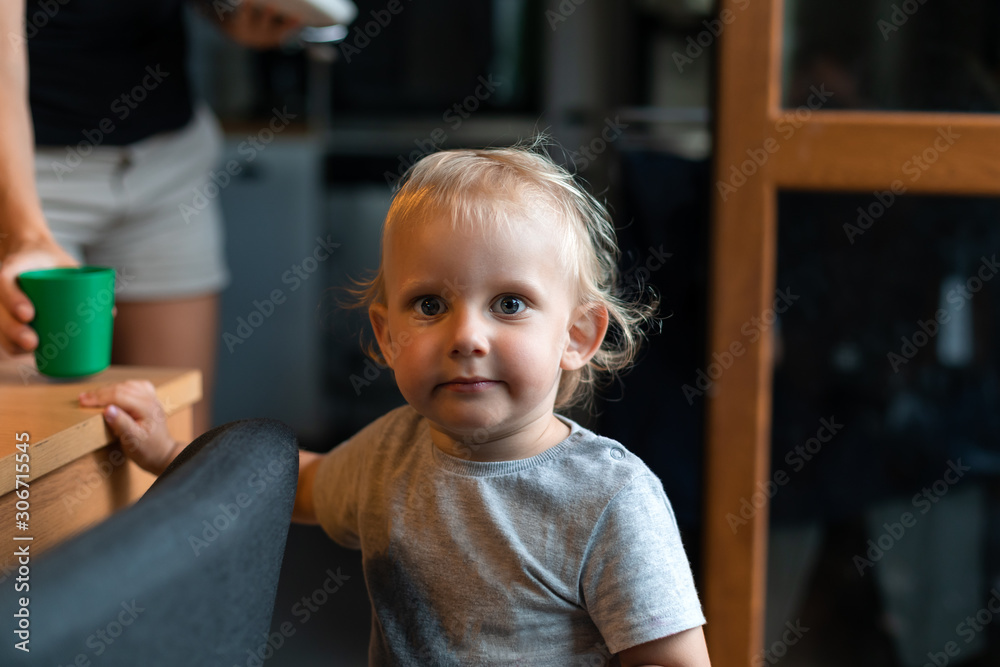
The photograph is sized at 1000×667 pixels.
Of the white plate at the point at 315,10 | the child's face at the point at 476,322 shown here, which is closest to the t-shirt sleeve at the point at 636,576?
the child's face at the point at 476,322

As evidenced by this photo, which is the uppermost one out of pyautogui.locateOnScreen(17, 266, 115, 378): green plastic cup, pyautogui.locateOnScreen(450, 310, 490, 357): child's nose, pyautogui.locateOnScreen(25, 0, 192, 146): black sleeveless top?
pyautogui.locateOnScreen(25, 0, 192, 146): black sleeveless top

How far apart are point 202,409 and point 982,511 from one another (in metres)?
1.29

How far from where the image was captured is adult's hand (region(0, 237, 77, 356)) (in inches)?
32.3

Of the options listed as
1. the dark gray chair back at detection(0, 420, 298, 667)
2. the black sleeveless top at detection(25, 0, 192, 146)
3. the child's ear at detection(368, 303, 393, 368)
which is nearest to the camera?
the dark gray chair back at detection(0, 420, 298, 667)

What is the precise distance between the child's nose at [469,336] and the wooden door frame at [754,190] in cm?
86

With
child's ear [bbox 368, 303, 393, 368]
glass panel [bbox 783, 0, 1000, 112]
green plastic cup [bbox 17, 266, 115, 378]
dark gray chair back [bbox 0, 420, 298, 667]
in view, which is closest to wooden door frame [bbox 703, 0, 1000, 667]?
glass panel [bbox 783, 0, 1000, 112]

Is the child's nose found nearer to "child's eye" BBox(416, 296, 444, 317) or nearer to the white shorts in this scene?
"child's eye" BBox(416, 296, 444, 317)

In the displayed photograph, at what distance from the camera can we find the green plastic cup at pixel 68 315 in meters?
0.82

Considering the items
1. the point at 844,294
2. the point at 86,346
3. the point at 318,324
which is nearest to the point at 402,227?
the point at 86,346

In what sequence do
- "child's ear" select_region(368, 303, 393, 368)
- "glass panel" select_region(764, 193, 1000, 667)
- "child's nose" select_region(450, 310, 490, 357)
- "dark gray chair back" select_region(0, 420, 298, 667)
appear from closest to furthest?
1. "dark gray chair back" select_region(0, 420, 298, 667)
2. "child's nose" select_region(450, 310, 490, 357)
3. "child's ear" select_region(368, 303, 393, 368)
4. "glass panel" select_region(764, 193, 1000, 667)

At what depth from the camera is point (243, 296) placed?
288cm

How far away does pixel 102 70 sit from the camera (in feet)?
4.15

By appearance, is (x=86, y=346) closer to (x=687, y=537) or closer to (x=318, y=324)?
(x=687, y=537)

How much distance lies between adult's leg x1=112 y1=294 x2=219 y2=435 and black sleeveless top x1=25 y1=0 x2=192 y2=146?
237mm
